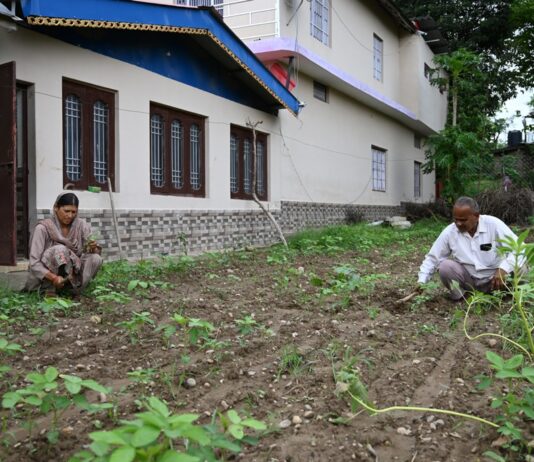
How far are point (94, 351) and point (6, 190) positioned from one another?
267 cm

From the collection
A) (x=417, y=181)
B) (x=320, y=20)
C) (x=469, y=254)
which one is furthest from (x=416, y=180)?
(x=469, y=254)

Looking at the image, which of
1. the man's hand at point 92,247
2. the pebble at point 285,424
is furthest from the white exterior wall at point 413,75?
the pebble at point 285,424

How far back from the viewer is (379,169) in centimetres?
1597

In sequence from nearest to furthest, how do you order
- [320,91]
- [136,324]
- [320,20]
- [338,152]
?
1. [136,324]
2. [320,20]
3. [320,91]
4. [338,152]

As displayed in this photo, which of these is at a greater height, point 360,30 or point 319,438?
point 360,30

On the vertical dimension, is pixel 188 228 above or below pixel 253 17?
below

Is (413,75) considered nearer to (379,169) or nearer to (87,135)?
(379,169)

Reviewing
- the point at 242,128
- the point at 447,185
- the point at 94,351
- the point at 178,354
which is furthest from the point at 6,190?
the point at 447,185

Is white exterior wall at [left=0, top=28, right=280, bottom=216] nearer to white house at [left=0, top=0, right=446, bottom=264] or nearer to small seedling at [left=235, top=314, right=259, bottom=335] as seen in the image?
white house at [left=0, top=0, right=446, bottom=264]

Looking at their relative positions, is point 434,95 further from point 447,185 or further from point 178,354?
point 178,354

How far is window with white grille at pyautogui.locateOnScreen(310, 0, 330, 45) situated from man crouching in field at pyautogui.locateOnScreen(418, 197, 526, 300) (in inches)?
316

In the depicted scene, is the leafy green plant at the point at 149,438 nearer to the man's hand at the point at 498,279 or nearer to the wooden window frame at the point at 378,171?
the man's hand at the point at 498,279

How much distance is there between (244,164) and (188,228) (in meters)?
2.13

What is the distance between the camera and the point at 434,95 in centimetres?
1919
